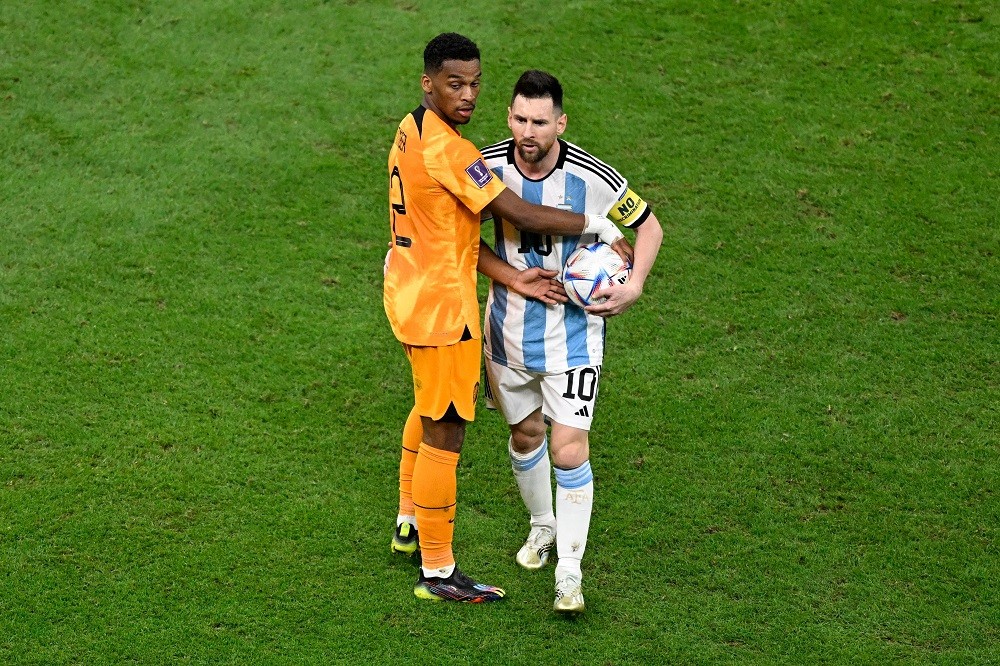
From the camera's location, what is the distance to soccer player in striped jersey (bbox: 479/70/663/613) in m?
4.50

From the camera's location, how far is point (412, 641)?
4484 mm

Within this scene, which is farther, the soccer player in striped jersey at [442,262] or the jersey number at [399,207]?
the jersey number at [399,207]

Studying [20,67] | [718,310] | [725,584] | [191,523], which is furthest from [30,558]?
[20,67]

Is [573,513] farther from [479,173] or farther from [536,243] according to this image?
[479,173]

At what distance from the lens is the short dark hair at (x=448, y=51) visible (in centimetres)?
418

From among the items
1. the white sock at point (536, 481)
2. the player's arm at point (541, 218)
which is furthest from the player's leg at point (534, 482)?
the player's arm at point (541, 218)

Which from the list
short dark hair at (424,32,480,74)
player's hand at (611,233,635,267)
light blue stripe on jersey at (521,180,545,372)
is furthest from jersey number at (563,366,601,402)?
short dark hair at (424,32,480,74)

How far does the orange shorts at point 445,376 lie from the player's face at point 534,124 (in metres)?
0.73

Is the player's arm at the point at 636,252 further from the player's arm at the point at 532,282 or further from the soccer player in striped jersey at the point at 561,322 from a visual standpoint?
the player's arm at the point at 532,282

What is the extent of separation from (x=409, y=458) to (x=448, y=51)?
162 centimetres

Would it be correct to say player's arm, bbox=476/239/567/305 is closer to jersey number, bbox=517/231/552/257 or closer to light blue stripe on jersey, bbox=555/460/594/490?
jersey number, bbox=517/231/552/257

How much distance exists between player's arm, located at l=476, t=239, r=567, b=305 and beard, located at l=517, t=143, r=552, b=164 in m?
0.37

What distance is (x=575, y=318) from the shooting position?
462 centimetres

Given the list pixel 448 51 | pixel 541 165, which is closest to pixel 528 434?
pixel 541 165
